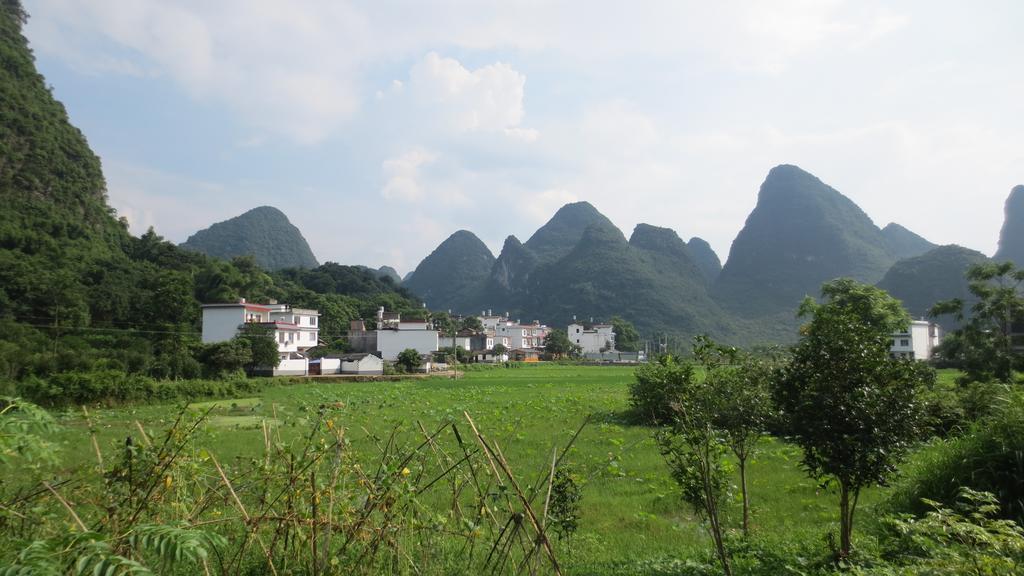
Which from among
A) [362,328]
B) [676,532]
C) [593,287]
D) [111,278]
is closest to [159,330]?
[111,278]

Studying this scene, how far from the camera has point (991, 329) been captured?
19.7 metres

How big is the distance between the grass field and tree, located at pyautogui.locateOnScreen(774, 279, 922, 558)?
1.42 meters

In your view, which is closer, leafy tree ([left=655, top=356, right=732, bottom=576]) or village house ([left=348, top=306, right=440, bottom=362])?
leafy tree ([left=655, top=356, right=732, bottom=576])

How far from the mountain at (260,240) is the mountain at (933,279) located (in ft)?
429

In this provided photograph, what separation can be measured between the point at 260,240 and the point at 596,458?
167 m

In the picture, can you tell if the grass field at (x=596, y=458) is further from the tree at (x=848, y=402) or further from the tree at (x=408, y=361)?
the tree at (x=408, y=361)

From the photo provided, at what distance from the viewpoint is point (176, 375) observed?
1314 inches

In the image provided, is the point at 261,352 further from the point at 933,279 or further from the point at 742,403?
the point at 933,279

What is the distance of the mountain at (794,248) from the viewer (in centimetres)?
14150

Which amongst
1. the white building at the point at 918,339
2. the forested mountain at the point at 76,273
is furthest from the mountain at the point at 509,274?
the white building at the point at 918,339

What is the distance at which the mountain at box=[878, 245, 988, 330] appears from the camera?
3725 inches

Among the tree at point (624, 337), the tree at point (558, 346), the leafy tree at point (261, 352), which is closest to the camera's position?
the leafy tree at point (261, 352)

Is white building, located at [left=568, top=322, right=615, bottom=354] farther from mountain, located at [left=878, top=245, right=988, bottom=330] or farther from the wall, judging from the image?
mountain, located at [left=878, top=245, right=988, bottom=330]

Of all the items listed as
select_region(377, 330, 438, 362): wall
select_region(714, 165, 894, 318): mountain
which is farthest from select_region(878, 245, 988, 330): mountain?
select_region(377, 330, 438, 362): wall
